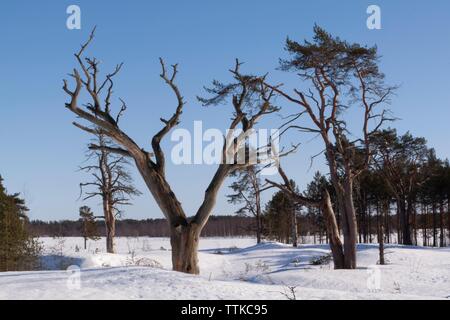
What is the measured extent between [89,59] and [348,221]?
10891 mm

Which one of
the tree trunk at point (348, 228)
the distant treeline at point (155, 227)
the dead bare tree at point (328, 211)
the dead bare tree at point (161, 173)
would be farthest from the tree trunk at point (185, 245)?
the distant treeline at point (155, 227)

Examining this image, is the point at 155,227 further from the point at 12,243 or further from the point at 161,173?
the point at 161,173

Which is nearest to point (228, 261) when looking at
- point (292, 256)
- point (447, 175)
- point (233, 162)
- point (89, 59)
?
point (292, 256)

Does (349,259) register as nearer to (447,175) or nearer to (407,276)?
(407,276)

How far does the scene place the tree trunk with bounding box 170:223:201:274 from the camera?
1177 centimetres

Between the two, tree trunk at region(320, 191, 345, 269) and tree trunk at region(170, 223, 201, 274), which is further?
tree trunk at region(320, 191, 345, 269)

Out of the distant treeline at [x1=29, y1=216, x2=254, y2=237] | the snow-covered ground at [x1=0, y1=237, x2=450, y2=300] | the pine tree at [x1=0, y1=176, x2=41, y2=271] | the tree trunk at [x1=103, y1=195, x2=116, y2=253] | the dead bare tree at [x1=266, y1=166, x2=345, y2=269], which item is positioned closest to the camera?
the snow-covered ground at [x1=0, y1=237, x2=450, y2=300]

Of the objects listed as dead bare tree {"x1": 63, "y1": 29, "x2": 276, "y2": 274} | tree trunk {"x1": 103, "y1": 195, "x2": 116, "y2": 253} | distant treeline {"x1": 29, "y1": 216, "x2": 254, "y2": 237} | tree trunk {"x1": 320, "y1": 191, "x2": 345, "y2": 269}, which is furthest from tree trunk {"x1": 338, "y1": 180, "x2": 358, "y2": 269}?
distant treeline {"x1": 29, "y1": 216, "x2": 254, "y2": 237}

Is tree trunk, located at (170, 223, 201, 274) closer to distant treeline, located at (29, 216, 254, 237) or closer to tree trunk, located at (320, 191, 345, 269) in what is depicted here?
tree trunk, located at (320, 191, 345, 269)

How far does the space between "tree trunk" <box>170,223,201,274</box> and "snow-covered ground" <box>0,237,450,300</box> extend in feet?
2.62

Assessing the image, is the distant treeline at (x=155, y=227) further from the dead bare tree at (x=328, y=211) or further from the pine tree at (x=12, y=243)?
the dead bare tree at (x=328, y=211)

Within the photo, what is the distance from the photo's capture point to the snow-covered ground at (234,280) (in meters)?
6.88

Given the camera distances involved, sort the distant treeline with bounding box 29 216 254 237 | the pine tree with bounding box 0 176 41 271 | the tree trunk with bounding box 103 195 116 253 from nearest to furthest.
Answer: the pine tree with bounding box 0 176 41 271, the tree trunk with bounding box 103 195 116 253, the distant treeline with bounding box 29 216 254 237
